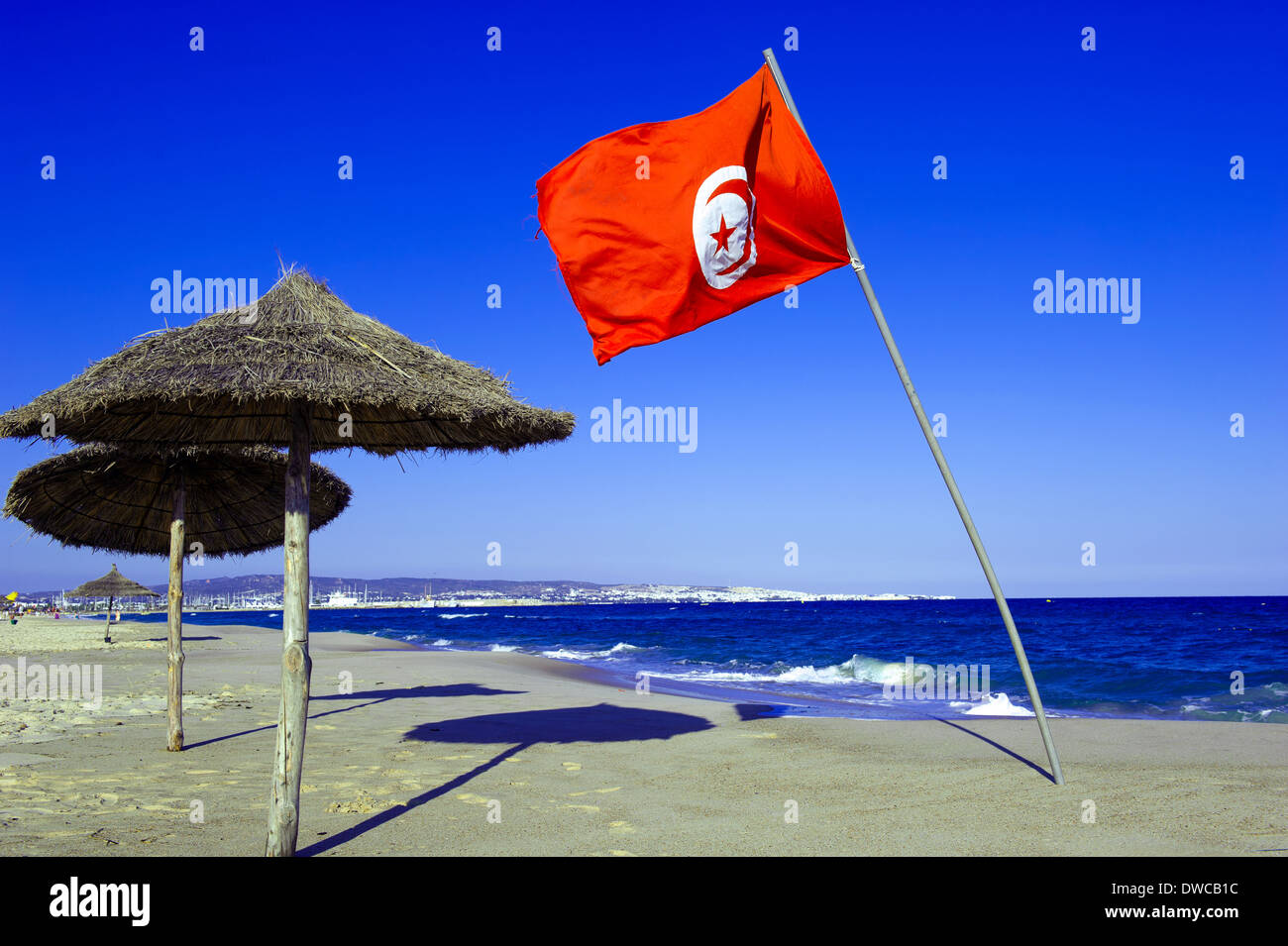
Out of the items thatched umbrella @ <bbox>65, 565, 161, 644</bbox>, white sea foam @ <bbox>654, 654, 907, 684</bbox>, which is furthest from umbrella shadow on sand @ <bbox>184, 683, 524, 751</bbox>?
thatched umbrella @ <bbox>65, 565, 161, 644</bbox>

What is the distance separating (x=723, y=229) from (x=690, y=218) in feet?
0.76

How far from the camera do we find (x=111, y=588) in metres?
34.9

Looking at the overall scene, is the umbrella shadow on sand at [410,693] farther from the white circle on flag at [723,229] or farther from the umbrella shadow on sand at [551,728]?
the white circle on flag at [723,229]

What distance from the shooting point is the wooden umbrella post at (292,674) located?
508cm

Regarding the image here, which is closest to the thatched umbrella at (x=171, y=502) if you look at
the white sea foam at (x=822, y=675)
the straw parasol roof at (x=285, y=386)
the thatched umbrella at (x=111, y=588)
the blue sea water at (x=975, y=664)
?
the straw parasol roof at (x=285, y=386)

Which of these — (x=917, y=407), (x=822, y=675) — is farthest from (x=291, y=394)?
(x=822, y=675)

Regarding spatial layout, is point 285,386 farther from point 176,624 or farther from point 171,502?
point 171,502

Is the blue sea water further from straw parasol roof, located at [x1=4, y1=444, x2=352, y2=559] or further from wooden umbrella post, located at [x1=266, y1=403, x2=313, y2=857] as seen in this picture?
wooden umbrella post, located at [x1=266, y1=403, x2=313, y2=857]

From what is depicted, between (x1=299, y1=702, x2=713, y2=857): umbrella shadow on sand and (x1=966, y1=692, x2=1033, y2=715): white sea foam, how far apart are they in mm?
4989
